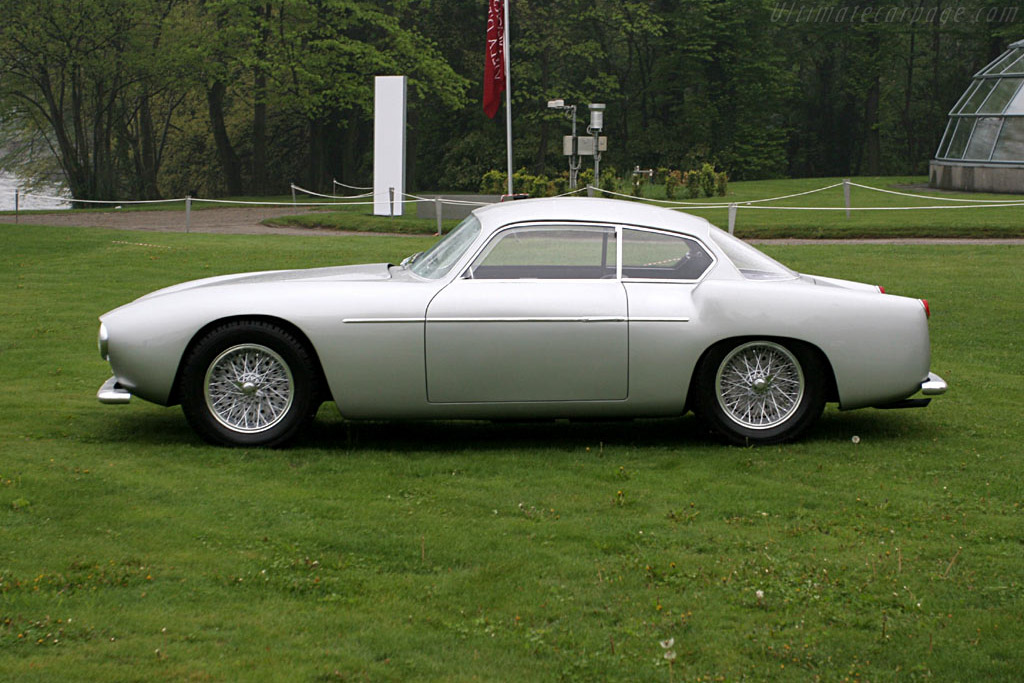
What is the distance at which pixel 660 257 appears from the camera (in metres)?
6.95

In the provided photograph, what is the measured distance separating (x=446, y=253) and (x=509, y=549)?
8.31ft

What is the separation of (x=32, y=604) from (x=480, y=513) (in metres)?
2.02

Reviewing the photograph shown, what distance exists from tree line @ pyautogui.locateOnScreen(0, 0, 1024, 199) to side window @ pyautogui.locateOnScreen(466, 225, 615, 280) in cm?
3629

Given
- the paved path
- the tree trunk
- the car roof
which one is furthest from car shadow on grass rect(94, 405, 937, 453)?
the tree trunk

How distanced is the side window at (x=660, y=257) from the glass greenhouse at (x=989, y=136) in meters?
28.4

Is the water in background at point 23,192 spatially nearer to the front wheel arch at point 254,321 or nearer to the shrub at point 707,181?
the shrub at point 707,181

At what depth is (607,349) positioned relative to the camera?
6.62 meters

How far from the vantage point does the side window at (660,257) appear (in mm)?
6926

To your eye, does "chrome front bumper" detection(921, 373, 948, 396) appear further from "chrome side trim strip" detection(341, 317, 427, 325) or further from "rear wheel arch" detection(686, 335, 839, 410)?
"chrome side trim strip" detection(341, 317, 427, 325)

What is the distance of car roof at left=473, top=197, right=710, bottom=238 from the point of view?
6.95 meters

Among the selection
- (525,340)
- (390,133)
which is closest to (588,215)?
(525,340)

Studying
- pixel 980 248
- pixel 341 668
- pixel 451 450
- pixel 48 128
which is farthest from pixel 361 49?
pixel 341 668

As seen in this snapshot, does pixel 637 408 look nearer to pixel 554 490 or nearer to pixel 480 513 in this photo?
pixel 554 490

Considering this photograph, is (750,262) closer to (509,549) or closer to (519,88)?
(509,549)
